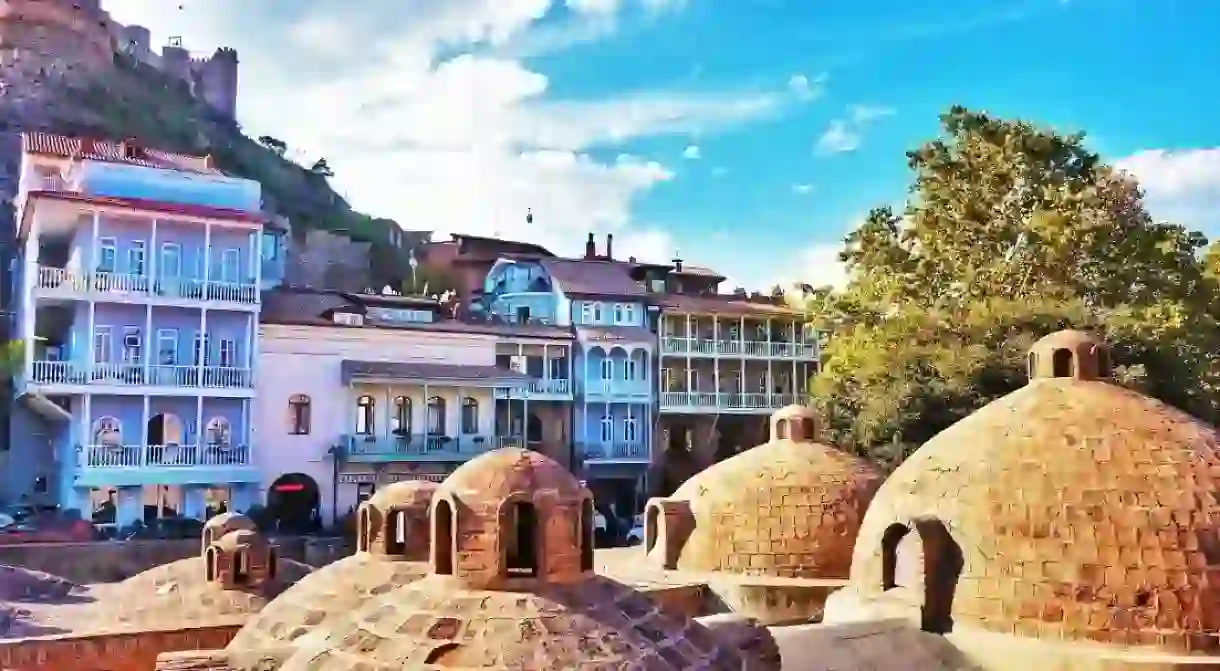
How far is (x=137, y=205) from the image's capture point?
33969mm

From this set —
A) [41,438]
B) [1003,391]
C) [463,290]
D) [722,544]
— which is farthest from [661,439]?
[722,544]

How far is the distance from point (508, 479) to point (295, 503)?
2883 cm

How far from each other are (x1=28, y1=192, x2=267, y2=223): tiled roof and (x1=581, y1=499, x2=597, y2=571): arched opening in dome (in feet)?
88.0

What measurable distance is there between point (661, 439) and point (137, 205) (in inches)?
866

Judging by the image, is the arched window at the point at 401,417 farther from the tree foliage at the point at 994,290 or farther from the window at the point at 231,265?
the tree foliage at the point at 994,290

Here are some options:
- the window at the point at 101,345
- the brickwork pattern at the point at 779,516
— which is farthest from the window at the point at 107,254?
the brickwork pattern at the point at 779,516

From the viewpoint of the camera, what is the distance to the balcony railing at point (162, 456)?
32812mm

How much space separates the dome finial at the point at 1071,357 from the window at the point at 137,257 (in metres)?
26.3

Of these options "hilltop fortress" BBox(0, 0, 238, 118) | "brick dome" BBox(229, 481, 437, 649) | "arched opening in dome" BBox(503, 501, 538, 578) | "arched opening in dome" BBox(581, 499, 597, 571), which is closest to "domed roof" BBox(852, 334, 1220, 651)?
"arched opening in dome" BBox(581, 499, 597, 571)

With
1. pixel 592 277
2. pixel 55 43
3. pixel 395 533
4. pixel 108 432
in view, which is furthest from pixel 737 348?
pixel 55 43

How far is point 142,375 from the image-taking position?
33.8 meters

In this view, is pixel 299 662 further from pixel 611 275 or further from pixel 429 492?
pixel 611 275

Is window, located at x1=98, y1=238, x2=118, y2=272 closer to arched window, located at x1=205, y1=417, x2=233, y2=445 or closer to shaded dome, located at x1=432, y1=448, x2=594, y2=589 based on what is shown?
arched window, located at x1=205, y1=417, x2=233, y2=445

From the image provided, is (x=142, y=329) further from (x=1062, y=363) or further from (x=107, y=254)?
(x=1062, y=363)
